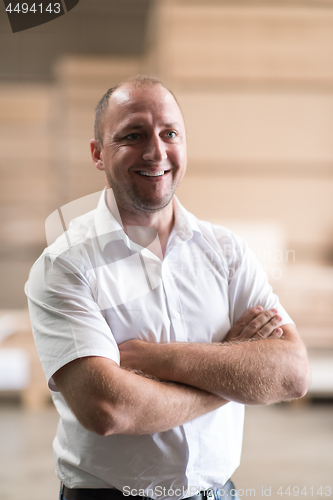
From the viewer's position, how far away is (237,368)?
2.96ft

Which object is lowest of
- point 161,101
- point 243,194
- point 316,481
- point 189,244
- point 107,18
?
point 316,481

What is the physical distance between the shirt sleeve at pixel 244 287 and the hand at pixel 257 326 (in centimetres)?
2

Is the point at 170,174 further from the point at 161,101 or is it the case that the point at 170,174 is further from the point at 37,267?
the point at 37,267

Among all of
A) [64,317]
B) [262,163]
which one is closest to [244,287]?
[64,317]

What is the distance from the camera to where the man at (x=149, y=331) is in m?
0.85

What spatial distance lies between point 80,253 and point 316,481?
5.40ft

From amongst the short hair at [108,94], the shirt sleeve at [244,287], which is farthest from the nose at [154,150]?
the shirt sleeve at [244,287]

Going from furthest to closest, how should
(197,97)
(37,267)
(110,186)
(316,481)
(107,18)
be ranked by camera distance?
(197,97), (316,481), (107,18), (110,186), (37,267)

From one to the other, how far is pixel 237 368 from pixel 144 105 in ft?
1.87

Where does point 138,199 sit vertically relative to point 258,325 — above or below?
above

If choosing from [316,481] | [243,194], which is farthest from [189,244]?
[243,194]

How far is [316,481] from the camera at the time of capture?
6.49 feet

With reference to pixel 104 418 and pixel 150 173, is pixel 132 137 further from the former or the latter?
pixel 104 418

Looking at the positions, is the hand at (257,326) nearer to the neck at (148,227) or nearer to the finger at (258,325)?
the finger at (258,325)
